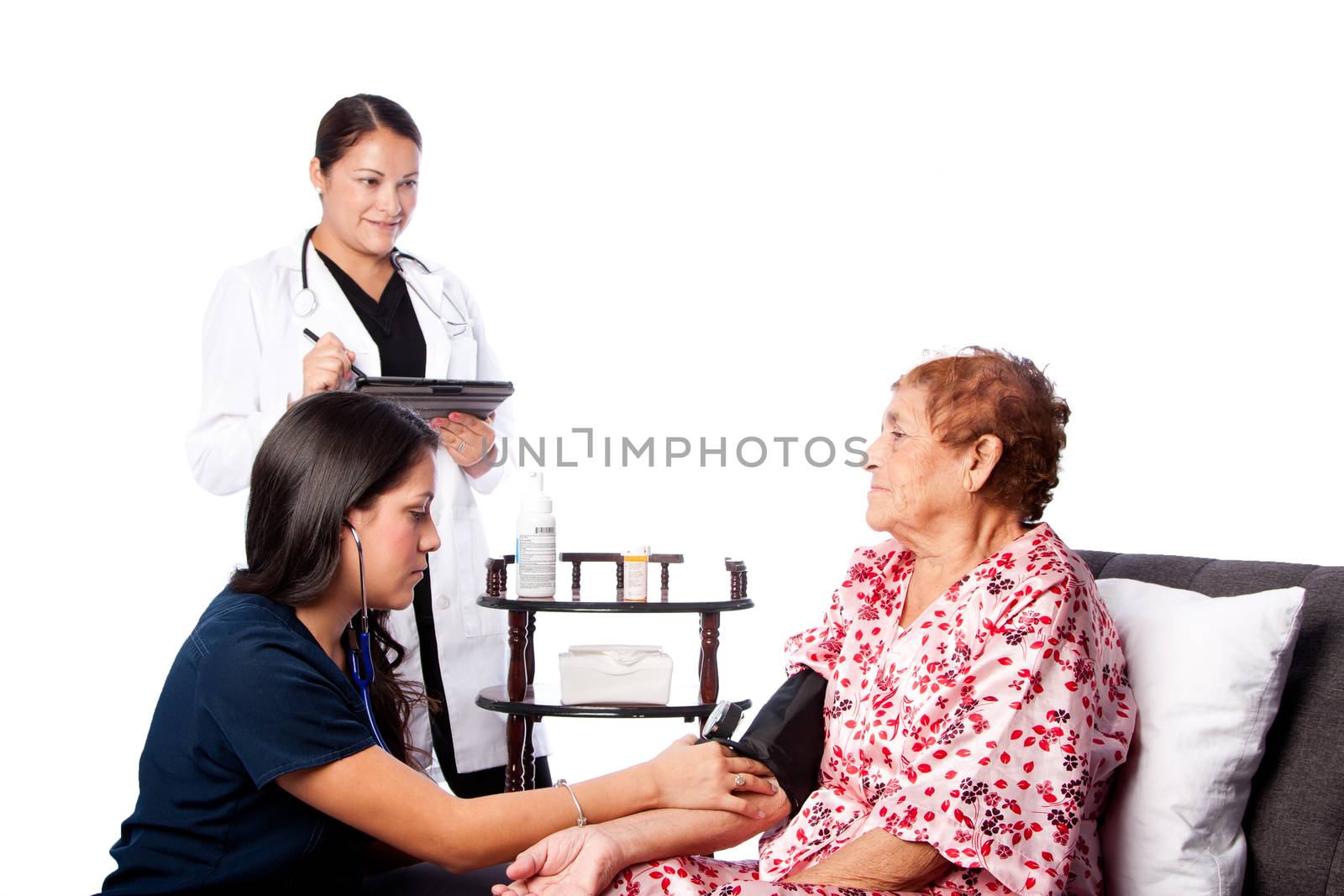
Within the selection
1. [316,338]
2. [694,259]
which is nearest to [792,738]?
[316,338]

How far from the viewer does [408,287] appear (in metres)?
2.71

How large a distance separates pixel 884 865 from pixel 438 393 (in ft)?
4.42

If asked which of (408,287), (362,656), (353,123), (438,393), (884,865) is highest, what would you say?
(353,123)

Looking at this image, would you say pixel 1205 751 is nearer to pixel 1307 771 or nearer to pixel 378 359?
pixel 1307 771

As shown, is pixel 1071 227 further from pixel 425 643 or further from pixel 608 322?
pixel 425 643

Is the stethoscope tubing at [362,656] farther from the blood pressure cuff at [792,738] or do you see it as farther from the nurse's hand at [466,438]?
the nurse's hand at [466,438]

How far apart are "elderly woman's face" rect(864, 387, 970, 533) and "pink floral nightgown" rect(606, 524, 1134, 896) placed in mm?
110

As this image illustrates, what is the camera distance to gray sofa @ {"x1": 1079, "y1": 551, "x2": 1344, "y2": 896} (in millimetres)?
1486

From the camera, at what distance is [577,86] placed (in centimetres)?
350

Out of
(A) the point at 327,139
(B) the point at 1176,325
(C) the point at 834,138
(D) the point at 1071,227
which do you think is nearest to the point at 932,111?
(C) the point at 834,138

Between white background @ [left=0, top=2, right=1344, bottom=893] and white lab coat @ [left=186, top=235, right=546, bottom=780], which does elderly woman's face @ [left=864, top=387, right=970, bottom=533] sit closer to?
white lab coat @ [left=186, top=235, right=546, bottom=780]

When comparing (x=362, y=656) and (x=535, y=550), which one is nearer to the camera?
(x=362, y=656)

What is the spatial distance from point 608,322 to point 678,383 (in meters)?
0.27

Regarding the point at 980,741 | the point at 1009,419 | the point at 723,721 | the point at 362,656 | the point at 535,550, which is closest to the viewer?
the point at 980,741
